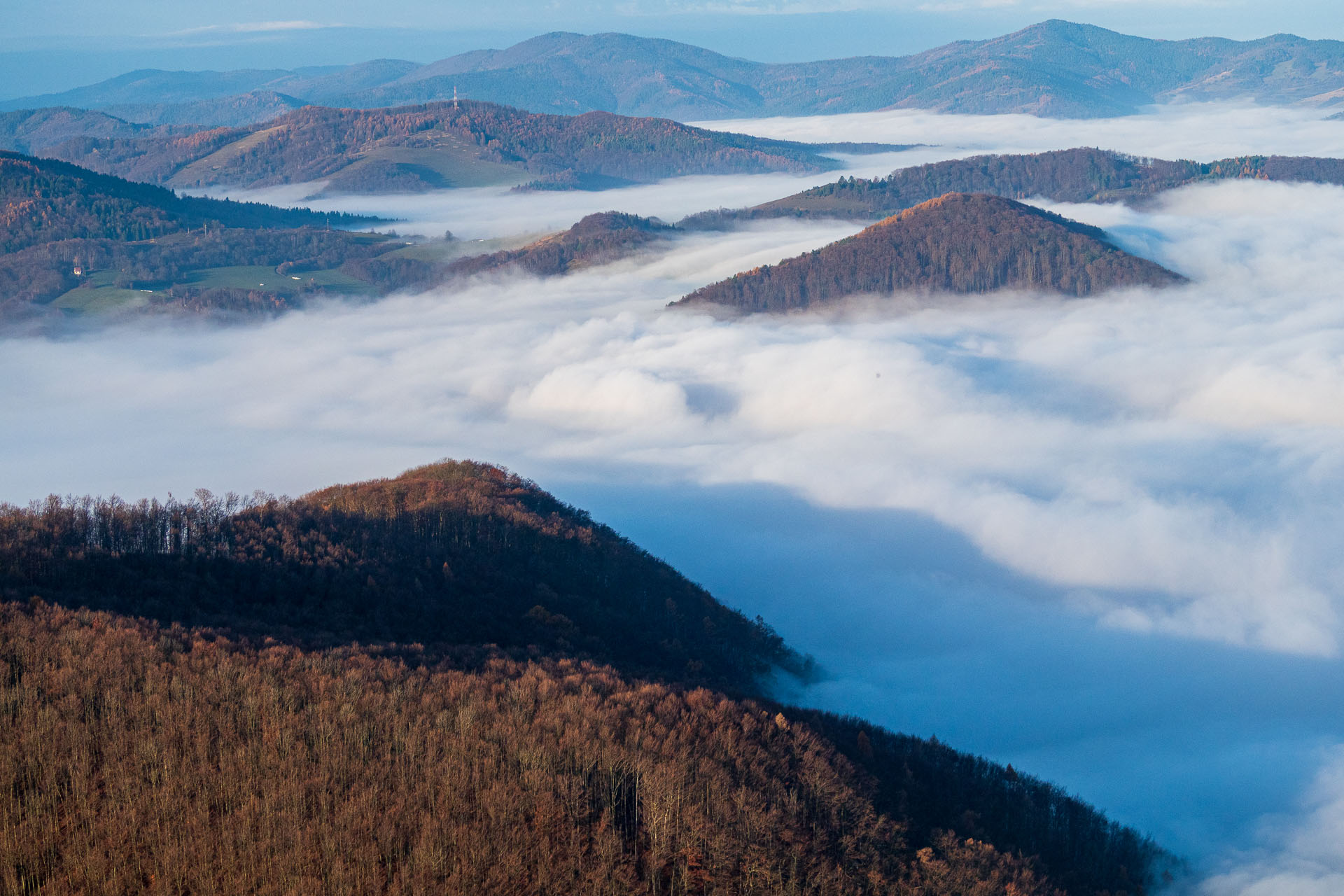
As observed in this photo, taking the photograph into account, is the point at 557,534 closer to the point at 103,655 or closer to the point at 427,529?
the point at 427,529

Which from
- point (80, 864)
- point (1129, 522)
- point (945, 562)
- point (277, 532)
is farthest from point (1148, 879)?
point (1129, 522)

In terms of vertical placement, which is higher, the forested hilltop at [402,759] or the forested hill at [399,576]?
the forested hill at [399,576]

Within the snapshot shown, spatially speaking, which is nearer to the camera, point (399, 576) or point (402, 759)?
point (402, 759)

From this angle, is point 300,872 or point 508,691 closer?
point 300,872

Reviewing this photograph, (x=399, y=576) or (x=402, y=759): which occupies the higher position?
(x=399, y=576)

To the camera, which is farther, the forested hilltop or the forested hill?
the forested hill

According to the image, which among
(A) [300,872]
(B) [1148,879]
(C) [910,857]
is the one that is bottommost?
(B) [1148,879]

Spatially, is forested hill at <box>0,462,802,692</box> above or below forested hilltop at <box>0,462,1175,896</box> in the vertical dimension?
above

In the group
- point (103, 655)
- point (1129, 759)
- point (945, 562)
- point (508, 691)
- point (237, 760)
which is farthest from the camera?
point (945, 562)
